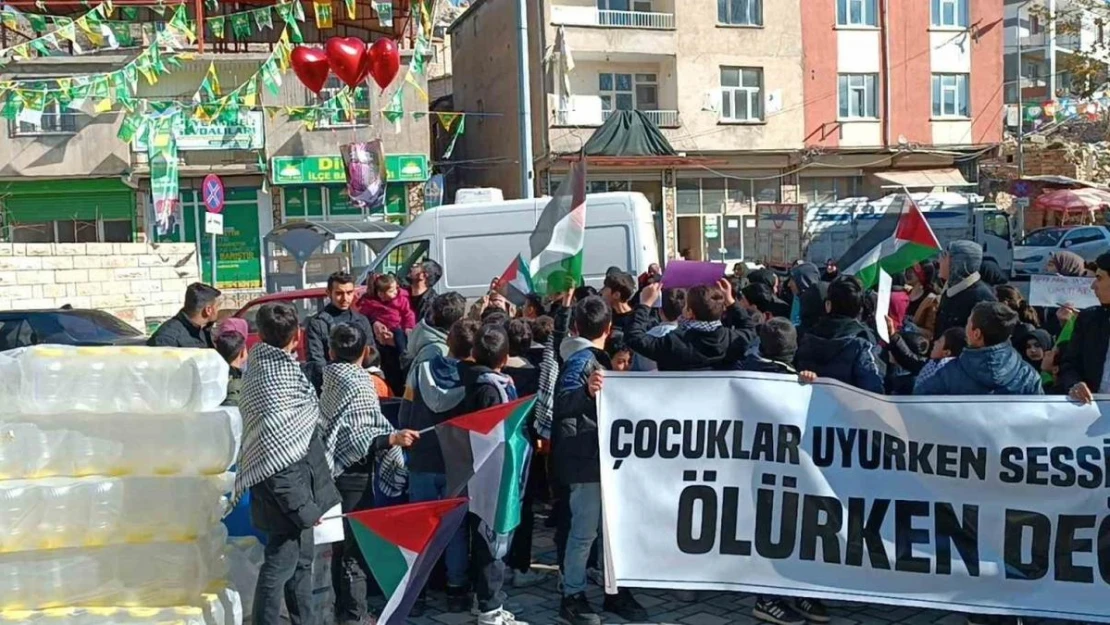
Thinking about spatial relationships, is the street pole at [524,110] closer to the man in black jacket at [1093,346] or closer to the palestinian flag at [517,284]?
the palestinian flag at [517,284]

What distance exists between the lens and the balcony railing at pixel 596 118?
98.5 ft

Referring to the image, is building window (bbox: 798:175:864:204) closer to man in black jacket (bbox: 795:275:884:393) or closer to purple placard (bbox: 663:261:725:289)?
purple placard (bbox: 663:261:725:289)

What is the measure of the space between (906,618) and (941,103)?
31.6 m

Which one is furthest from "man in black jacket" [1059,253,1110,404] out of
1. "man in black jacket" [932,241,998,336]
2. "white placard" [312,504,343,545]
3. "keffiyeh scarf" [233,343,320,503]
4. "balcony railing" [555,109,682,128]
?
"balcony railing" [555,109,682,128]

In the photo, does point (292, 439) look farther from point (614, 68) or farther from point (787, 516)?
point (614, 68)

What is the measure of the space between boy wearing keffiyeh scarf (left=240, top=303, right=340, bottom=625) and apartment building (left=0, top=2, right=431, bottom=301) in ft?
72.3

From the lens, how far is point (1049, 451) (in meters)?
4.87

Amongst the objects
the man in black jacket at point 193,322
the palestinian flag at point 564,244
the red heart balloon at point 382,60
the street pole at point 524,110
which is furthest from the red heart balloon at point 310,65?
the palestinian flag at point 564,244

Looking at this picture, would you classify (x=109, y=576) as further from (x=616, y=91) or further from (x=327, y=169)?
(x=616, y=91)

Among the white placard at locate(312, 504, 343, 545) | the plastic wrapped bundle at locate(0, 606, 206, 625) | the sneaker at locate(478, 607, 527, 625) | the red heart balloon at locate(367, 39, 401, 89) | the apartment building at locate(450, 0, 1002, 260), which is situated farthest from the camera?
the apartment building at locate(450, 0, 1002, 260)

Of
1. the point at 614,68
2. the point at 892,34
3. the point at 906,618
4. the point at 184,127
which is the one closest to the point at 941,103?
the point at 892,34

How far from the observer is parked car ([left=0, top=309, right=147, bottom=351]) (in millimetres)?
11266

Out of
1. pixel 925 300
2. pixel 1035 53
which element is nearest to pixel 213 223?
pixel 925 300

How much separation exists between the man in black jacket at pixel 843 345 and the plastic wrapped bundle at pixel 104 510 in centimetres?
305
